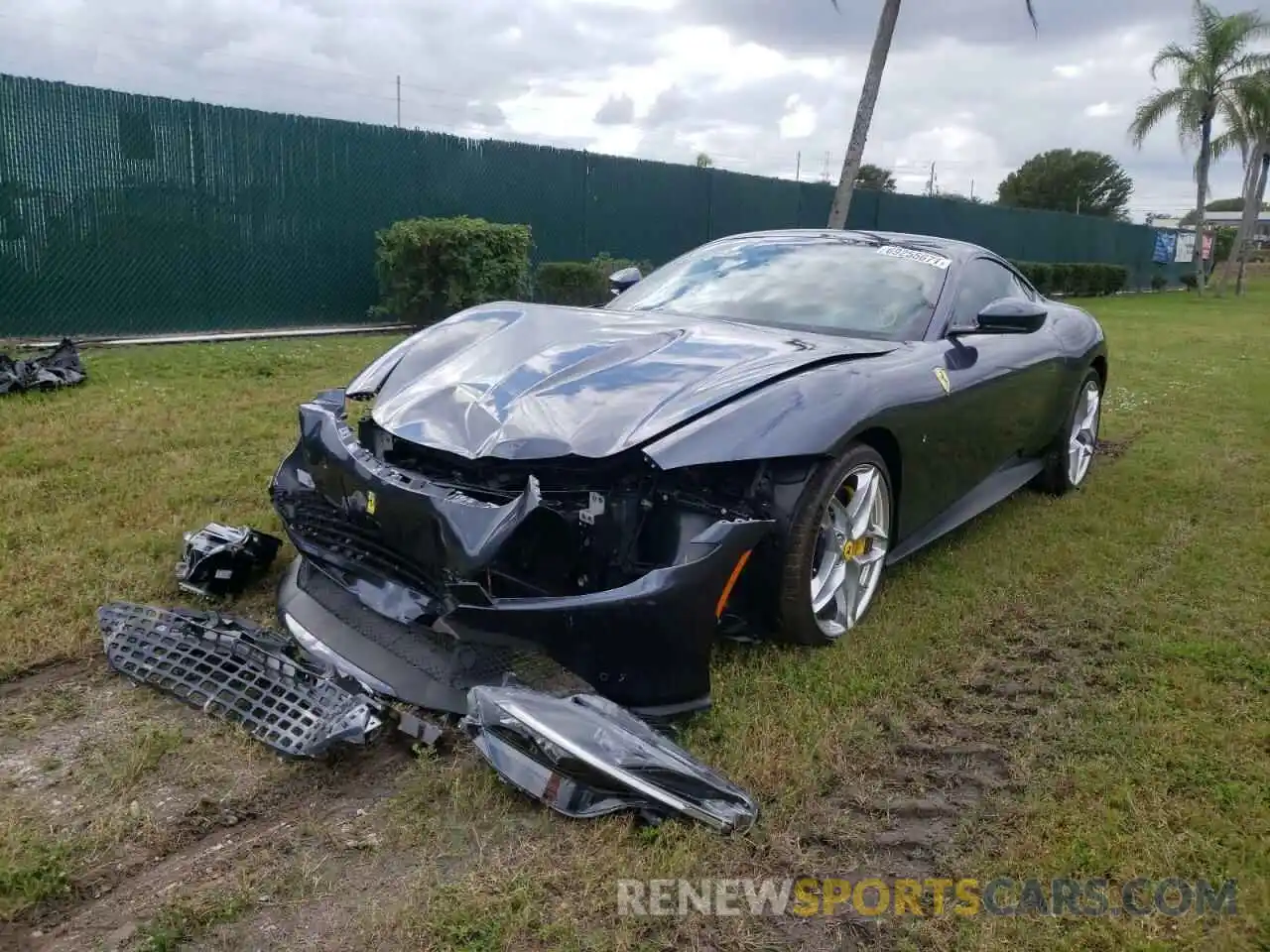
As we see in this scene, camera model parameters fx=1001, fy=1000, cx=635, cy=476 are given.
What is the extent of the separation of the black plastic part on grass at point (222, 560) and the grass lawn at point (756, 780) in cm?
9

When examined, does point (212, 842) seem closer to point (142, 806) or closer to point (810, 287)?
point (142, 806)

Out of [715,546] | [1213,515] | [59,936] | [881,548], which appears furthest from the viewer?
[1213,515]

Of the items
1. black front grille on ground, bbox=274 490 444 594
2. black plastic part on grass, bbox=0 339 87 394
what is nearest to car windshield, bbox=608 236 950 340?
black front grille on ground, bbox=274 490 444 594

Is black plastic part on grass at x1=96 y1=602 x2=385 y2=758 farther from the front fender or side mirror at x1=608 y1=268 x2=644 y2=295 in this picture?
side mirror at x1=608 y1=268 x2=644 y2=295

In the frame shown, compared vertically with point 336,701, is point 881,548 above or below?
above

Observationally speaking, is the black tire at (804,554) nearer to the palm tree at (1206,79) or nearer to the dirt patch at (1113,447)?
the dirt patch at (1113,447)

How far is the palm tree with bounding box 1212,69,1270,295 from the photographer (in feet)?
86.1

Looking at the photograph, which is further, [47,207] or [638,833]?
[47,207]

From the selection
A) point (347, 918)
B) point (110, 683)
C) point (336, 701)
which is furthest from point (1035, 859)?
point (110, 683)

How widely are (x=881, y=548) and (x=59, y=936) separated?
2550 millimetres

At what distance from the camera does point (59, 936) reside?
6.18 ft

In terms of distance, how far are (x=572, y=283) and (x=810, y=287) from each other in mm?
8997

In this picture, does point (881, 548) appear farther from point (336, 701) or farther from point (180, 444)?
point (180, 444)

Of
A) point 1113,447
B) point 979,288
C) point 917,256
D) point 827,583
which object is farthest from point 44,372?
point 1113,447
